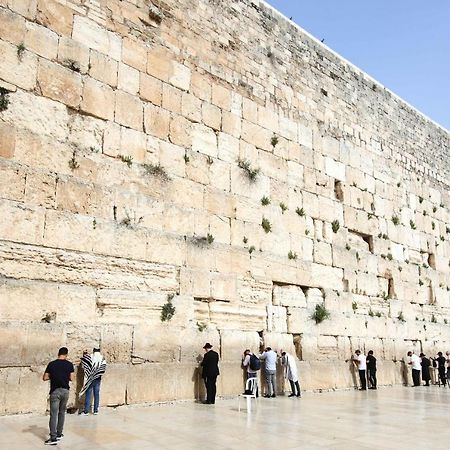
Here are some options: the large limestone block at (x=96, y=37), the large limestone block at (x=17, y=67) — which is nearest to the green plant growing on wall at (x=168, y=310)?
the large limestone block at (x=17, y=67)

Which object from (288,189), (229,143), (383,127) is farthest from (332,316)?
(383,127)

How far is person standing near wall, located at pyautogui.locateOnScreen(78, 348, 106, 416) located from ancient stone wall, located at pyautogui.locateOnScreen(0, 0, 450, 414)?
0.26 m

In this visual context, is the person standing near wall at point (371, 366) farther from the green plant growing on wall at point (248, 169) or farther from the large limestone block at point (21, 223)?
the large limestone block at point (21, 223)

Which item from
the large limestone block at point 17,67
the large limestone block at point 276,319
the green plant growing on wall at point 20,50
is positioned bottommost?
the large limestone block at point 276,319

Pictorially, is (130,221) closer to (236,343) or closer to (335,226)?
(236,343)

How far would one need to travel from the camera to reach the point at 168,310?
8133mm

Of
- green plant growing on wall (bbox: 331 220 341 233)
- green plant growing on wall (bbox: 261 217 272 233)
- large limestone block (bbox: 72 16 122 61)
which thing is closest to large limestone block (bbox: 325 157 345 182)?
green plant growing on wall (bbox: 331 220 341 233)

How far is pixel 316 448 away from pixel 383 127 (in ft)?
35.8

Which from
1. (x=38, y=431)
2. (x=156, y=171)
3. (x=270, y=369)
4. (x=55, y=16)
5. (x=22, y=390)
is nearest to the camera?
(x=38, y=431)

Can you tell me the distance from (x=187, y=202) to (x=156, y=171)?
762 millimetres

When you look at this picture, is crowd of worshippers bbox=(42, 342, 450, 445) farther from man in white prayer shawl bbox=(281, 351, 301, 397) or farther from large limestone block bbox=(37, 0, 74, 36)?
large limestone block bbox=(37, 0, 74, 36)

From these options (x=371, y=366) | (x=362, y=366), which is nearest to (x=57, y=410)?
(x=362, y=366)

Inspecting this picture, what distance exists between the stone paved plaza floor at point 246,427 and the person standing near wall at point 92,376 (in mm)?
209

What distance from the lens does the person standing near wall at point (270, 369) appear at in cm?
902
